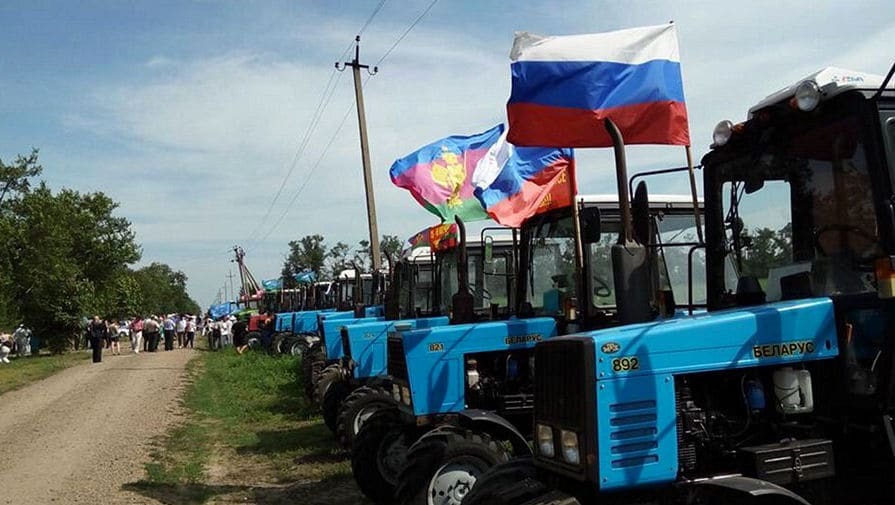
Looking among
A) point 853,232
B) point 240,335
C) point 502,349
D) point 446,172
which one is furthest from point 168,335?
point 853,232

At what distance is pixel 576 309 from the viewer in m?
6.97

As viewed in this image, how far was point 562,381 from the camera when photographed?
402cm

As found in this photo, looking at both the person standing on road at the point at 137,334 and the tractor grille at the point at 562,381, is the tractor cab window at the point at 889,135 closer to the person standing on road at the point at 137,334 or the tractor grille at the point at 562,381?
the tractor grille at the point at 562,381

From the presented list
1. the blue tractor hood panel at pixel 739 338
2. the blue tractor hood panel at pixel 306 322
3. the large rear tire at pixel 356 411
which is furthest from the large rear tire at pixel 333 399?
the blue tractor hood panel at pixel 306 322

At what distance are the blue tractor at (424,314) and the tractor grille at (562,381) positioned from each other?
3775 mm

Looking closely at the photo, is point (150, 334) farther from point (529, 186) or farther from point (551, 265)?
point (551, 265)

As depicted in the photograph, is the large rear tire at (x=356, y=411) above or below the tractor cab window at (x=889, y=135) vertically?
below

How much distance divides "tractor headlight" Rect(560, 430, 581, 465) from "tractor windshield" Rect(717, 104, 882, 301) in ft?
4.71

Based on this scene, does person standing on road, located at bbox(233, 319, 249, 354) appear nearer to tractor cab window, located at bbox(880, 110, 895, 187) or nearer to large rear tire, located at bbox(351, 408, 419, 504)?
large rear tire, located at bbox(351, 408, 419, 504)

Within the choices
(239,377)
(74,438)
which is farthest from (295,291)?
(74,438)

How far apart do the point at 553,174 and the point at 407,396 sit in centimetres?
246

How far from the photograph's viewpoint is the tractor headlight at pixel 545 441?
406 centimetres

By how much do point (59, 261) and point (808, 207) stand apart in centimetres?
3558

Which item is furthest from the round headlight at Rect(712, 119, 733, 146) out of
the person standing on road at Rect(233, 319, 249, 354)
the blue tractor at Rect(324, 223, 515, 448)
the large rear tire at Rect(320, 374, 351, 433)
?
the person standing on road at Rect(233, 319, 249, 354)
